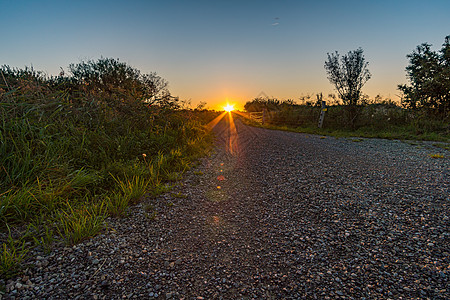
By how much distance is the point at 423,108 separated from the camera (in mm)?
12898

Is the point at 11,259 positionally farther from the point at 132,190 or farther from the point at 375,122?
the point at 375,122

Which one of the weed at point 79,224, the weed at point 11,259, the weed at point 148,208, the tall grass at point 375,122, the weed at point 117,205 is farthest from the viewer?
the tall grass at point 375,122

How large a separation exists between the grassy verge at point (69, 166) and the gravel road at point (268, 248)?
26cm

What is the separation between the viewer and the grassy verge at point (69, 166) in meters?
2.28

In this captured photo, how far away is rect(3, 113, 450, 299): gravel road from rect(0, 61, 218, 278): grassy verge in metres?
0.26

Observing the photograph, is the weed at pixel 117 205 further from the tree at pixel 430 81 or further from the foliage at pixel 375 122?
the tree at pixel 430 81

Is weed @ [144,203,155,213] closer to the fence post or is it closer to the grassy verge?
the grassy verge

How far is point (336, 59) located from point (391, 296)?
15663mm

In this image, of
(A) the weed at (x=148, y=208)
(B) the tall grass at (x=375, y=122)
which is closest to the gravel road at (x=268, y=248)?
(A) the weed at (x=148, y=208)

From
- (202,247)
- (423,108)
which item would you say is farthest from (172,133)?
(423,108)

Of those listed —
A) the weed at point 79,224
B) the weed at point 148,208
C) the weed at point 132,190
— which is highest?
the weed at point 132,190

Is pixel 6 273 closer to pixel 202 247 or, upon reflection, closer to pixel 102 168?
pixel 202 247

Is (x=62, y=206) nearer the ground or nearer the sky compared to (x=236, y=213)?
nearer the sky

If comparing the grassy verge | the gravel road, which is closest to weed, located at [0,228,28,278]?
the grassy verge
